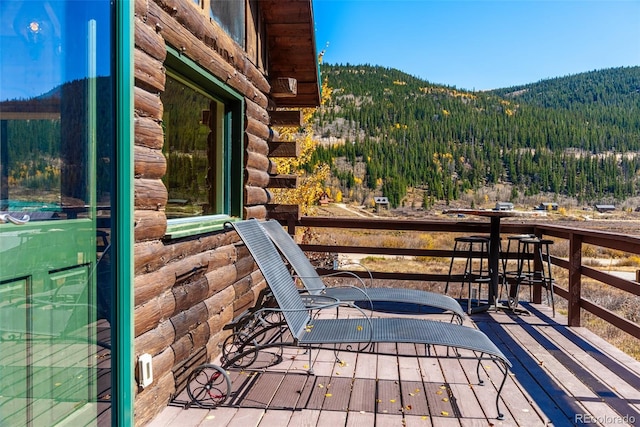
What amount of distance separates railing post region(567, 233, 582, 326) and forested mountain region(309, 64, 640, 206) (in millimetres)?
48196

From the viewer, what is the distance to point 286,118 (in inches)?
233

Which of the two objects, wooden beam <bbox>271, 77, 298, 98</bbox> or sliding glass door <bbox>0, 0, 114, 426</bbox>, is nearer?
sliding glass door <bbox>0, 0, 114, 426</bbox>

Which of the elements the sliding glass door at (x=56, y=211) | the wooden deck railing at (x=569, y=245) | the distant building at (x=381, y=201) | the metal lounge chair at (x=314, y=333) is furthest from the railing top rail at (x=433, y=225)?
the distant building at (x=381, y=201)

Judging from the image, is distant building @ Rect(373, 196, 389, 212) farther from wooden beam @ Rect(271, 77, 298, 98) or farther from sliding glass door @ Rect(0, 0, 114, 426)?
sliding glass door @ Rect(0, 0, 114, 426)

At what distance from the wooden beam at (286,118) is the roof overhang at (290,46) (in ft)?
0.69

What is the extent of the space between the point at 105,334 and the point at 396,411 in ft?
5.46

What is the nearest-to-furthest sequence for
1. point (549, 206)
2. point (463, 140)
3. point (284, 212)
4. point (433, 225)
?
point (284, 212)
point (433, 225)
point (549, 206)
point (463, 140)

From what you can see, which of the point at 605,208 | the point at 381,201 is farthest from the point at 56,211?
the point at 605,208

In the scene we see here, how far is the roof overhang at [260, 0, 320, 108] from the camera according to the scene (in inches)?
206

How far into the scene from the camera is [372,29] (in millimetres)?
51438

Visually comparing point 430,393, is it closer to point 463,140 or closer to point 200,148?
point 200,148

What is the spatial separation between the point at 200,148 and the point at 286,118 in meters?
1.63

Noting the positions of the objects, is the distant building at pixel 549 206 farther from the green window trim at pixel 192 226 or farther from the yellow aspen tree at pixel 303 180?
the green window trim at pixel 192 226

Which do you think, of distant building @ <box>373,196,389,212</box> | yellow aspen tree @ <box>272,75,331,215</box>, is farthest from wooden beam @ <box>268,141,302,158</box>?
distant building @ <box>373,196,389,212</box>
